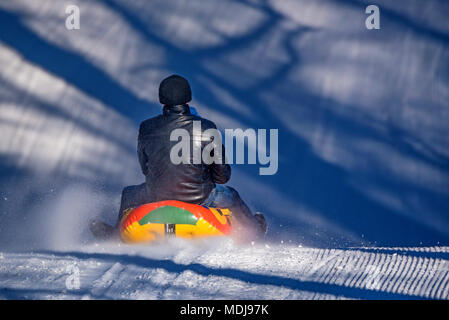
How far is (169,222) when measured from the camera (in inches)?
131

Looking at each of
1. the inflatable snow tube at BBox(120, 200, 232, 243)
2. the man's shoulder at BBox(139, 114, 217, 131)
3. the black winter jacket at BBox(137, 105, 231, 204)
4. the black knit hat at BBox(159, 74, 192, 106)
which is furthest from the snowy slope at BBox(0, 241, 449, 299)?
the black knit hat at BBox(159, 74, 192, 106)

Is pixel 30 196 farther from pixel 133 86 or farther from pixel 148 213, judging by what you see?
pixel 148 213

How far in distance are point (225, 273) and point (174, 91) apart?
1.12m

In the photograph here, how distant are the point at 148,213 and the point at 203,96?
2.90m

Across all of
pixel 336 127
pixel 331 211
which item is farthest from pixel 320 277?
pixel 336 127

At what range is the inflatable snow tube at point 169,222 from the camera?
3.33 meters

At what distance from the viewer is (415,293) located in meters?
2.47

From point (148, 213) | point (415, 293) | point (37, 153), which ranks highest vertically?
point (37, 153)

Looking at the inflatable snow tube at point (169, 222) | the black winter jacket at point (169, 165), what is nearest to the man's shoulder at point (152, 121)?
the black winter jacket at point (169, 165)

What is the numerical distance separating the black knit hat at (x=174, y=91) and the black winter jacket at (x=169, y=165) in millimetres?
38

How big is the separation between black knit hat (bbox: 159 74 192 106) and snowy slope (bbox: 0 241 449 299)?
802 mm

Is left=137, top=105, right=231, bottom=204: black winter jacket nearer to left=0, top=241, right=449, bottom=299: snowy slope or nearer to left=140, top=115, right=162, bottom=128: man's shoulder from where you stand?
left=140, top=115, right=162, bottom=128: man's shoulder

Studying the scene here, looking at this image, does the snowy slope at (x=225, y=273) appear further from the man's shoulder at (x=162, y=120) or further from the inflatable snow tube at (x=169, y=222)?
the man's shoulder at (x=162, y=120)

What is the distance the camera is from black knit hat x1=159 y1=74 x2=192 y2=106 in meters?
3.38
